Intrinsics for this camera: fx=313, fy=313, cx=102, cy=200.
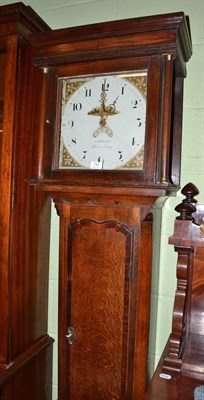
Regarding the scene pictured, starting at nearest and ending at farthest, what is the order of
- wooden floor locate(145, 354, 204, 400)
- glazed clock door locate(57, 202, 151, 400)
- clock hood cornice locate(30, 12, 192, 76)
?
wooden floor locate(145, 354, 204, 400) → clock hood cornice locate(30, 12, 192, 76) → glazed clock door locate(57, 202, 151, 400)

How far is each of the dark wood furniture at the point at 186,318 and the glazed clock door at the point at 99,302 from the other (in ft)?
0.37

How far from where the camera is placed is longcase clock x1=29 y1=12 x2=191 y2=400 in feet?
3.42

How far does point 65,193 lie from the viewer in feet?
3.81

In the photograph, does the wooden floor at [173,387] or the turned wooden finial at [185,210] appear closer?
the wooden floor at [173,387]

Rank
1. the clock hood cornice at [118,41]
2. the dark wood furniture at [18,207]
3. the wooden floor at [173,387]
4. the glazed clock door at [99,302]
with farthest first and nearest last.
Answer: the dark wood furniture at [18,207], the glazed clock door at [99,302], the clock hood cornice at [118,41], the wooden floor at [173,387]

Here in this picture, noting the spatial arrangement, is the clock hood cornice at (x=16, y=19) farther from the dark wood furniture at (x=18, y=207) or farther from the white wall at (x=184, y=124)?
the white wall at (x=184, y=124)

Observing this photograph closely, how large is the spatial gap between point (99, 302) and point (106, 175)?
46 cm

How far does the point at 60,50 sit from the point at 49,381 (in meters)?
1.49

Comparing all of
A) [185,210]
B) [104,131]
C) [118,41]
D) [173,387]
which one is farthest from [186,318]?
[118,41]

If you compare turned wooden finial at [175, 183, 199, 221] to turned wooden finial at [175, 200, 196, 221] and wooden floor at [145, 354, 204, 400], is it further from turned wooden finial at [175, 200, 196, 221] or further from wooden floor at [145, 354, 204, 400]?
wooden floor at [145, 354, 204, 400]

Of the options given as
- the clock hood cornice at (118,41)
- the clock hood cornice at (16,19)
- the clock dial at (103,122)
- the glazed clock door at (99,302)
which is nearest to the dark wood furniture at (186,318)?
the glazed clock door at (99,302)

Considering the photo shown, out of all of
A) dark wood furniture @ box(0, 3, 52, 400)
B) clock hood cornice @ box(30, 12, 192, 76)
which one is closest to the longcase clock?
clock hood cornice @ box(30, 12, 192, 76)

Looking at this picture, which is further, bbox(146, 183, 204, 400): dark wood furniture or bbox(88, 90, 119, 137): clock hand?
bbox(88, 90, 119, 137): clock hand

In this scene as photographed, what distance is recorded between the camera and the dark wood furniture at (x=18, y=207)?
121 centimetres
